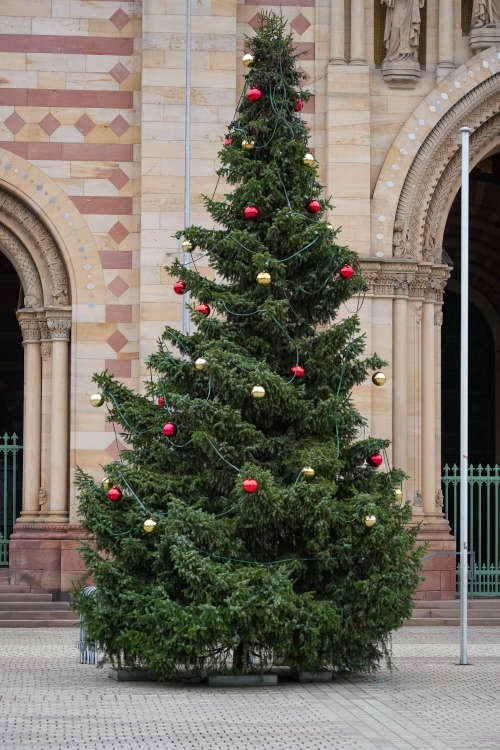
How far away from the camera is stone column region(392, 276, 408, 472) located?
2523 centimetres

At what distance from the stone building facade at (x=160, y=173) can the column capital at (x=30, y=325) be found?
36 millimetres

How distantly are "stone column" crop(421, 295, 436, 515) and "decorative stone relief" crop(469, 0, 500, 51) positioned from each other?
4459 millimetres

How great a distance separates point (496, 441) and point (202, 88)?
14.4 meters

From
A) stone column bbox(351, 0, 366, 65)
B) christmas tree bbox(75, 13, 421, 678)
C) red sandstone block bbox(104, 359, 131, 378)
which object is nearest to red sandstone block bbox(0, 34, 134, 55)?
stone column bbox(351, 0, 366, 65)

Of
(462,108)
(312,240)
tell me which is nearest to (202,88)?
(462,108)

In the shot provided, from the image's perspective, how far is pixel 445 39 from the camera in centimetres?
2561

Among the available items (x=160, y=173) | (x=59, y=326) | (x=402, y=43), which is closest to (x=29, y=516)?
(x=59, y=326)

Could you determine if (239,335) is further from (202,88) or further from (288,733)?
(202,88)

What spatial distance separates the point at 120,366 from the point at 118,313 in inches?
35.3

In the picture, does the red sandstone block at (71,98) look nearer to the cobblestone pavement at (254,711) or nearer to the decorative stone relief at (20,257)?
the decorative stone relief at (20,257)

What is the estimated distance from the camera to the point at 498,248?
35.3m

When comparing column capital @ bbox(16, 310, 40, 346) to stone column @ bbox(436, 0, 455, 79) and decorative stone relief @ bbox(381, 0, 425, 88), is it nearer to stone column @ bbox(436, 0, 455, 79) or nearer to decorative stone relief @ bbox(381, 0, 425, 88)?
decorative stone relief @ bbox(381, 0, 425, 88)

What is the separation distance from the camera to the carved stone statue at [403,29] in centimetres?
2547

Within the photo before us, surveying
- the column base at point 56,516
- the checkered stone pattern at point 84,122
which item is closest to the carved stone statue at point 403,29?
the checkered stone pattern at point 84,122
